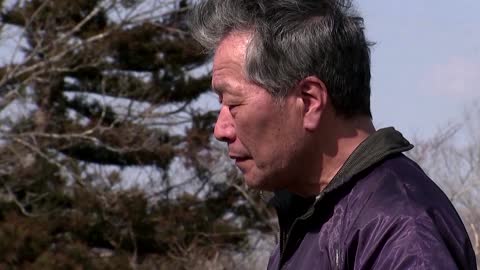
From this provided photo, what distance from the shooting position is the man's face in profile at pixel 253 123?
2383 mm

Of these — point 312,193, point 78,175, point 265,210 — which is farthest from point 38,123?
point 312,193

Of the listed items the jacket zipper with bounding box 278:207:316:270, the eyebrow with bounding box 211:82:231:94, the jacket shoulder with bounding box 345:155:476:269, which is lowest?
the jacket zipper with bounding box 278:207:316:270

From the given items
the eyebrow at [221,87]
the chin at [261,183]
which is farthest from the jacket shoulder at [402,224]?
the eyebrow at [221,87]

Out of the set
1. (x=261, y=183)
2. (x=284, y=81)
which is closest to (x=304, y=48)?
(x=284, y=81)

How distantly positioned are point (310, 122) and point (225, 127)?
196 mm

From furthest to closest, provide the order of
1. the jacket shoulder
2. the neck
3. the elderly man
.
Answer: the neck
the elderly man
the jacket shoulder

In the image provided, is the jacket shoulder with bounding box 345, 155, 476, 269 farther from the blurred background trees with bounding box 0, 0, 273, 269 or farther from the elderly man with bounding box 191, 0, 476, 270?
the blurred background trees with bounding box 0, 0, 273, 269

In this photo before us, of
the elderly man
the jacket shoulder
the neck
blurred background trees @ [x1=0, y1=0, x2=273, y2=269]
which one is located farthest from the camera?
blurred background trees @ [x1=0, y1=0, x2=273, y2=269]

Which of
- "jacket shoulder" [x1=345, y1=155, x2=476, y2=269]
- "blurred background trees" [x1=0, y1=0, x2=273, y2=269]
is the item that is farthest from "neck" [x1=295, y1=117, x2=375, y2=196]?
"blurred background trees" [x1=0, y1=0, x2=273, y2=269]

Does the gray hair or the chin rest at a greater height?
the gray hair

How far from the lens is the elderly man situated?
7.54 ft

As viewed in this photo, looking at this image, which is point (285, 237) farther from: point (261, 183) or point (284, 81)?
point (284, 81)

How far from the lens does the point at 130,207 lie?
22875 millimetres

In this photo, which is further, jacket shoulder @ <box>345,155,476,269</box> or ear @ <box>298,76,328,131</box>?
ear @ <box>298,76,328,131</box>
